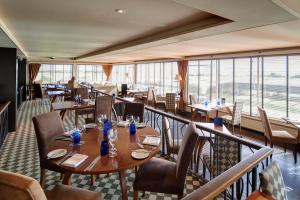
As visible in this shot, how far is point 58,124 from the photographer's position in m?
2.67

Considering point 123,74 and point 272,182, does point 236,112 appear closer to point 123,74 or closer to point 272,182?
point 272,182

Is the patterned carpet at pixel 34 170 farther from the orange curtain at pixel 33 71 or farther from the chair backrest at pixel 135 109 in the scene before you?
the orange curtain at pixel 33 71

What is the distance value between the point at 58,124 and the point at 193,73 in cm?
733

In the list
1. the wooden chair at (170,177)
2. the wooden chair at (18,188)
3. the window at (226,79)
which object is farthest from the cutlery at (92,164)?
the window at (226,79)

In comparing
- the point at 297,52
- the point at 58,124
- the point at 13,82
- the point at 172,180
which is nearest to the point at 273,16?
the point at 172,180

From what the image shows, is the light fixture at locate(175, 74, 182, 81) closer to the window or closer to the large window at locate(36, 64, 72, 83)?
the window

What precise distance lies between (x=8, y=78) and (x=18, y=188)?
17.0 ft

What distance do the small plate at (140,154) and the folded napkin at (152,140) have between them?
8.1 inches

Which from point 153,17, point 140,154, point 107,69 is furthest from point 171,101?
point 107,69

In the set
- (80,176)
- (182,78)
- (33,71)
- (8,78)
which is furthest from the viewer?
(33,71)

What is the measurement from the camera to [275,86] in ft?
19.8

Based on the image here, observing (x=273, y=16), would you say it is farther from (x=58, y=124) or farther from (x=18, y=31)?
(x=18, y=31)

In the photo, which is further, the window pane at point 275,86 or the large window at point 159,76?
the large window at point 159,76

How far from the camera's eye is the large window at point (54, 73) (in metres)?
14.5
